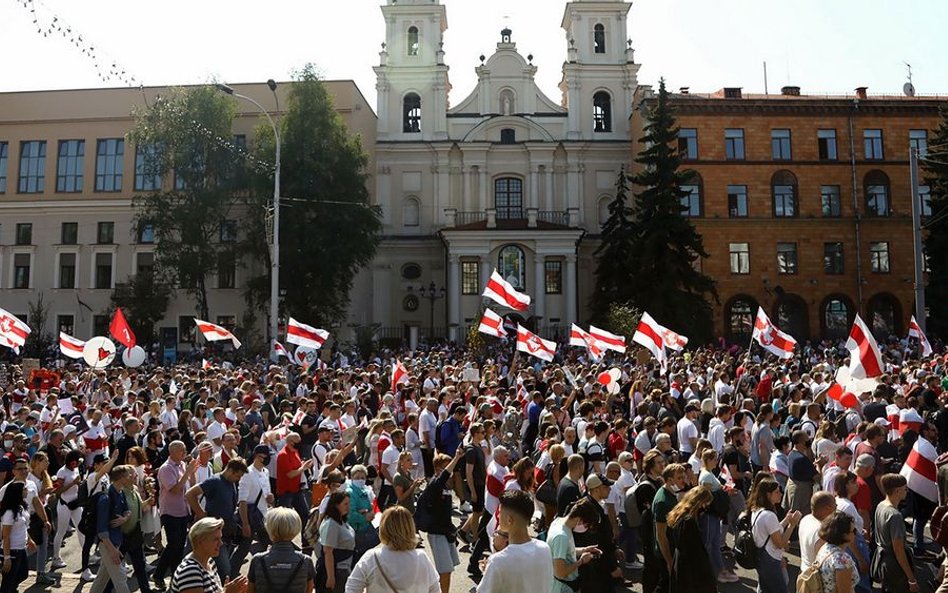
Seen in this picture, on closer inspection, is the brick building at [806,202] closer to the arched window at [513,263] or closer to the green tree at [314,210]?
the arched window at [513,263]

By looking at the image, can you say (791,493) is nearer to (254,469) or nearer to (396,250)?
(254,469)

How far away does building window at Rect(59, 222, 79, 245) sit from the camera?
2005 inches

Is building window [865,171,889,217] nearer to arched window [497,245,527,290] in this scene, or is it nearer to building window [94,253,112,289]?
arched window [497,245,527,290]

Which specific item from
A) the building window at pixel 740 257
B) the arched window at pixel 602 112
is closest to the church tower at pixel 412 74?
the arched window at pixel 602 112

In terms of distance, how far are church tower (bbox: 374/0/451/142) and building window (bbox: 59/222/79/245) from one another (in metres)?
19.9

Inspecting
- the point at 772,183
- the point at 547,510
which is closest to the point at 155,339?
the point at 772,183

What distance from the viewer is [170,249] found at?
4384cm

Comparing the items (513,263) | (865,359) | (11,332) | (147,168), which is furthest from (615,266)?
(11,332)

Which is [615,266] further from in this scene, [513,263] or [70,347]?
[70,347]

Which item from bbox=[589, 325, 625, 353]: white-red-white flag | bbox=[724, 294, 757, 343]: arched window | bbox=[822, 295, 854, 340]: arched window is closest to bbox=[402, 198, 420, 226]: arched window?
bbox=[724, 294, 757, 343]: arched window

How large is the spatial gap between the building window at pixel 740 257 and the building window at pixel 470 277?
14.9 meters

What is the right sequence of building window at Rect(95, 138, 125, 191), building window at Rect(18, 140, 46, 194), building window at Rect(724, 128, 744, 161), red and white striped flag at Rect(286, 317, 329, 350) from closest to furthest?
red and white striped flag at Rect(286, 317, 329, 350) → building window at Rect(724, 128, 744, 161) → building window at Rect(95, 138, 125, 191) → building window at Rect(18, 140, 46, 194)

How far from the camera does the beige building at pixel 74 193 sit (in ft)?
164

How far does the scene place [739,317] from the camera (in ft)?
155
